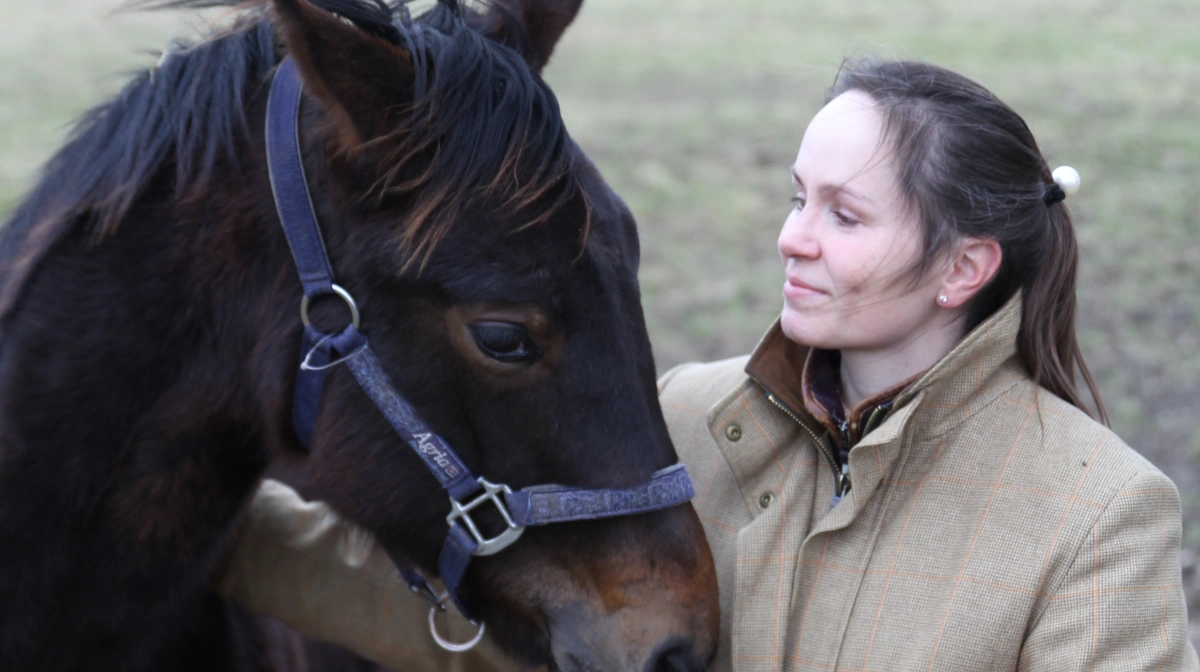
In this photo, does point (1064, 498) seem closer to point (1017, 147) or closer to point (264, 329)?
point (1017, 147)

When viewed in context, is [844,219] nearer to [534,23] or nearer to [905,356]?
[905,356]

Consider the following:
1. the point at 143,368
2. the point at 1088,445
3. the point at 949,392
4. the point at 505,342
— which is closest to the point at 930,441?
the point at 949,392

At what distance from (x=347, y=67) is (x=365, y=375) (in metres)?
0.53

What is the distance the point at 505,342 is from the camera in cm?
195

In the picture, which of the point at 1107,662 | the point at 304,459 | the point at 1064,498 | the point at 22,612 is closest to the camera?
the point at 1107,662

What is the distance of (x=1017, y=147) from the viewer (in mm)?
2059

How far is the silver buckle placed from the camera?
203 cm

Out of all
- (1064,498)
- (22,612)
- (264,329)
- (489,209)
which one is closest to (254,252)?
(264,329)

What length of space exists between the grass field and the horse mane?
0.24 m

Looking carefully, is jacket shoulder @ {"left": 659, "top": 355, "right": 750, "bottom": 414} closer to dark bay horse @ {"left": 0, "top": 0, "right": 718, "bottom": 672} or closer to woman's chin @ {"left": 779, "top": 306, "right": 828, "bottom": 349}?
woman's chin @ {"left": 779, "top": 306, "right": 828, "bottom": 349}

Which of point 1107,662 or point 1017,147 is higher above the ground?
point 1017,147

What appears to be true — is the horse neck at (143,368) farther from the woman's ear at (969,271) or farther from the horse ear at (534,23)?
the woman's ear at (969,271)

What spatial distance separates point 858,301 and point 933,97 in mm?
408

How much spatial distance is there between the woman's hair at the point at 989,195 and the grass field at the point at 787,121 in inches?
10.0
